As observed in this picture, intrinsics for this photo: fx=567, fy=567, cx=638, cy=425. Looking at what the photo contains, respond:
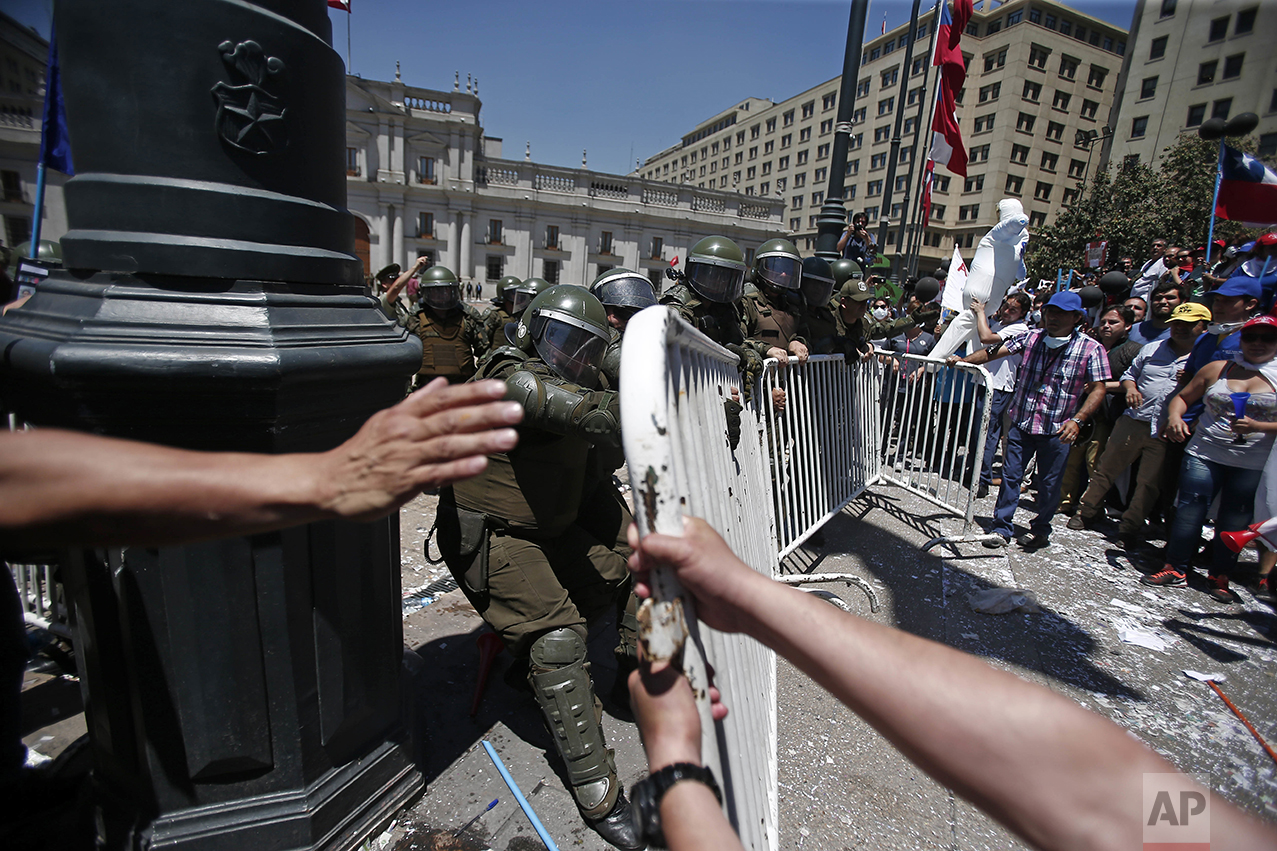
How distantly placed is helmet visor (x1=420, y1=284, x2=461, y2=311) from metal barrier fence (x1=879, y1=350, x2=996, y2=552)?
451 cm

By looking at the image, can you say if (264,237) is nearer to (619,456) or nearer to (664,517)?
(664,517)

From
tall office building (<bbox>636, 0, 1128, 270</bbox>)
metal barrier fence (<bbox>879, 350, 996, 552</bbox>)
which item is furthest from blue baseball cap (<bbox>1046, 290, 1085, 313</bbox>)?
tall office building (<bbox>636, 0, 1128, 270</bbox>)

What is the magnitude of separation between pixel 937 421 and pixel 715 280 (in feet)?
7.60

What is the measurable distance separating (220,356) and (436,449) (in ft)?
2.58

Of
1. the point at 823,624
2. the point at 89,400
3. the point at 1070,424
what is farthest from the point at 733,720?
the point at 1070,424

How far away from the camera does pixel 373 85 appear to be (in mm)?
42531

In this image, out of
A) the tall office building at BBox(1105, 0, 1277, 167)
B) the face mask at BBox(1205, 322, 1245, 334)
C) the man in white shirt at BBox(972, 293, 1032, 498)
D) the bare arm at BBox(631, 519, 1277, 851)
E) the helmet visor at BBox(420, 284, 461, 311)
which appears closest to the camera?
the bare arm at BBox(631, 519, 1277, 851)

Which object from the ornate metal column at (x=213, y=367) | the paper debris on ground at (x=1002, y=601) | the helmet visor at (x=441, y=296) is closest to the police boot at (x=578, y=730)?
the ornate metal column at (x=213, y=367)

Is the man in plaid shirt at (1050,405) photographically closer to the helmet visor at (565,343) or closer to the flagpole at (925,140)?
the helmet visor at (565,343)

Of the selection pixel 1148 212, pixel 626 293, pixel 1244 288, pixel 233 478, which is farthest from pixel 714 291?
pixel 1148 212

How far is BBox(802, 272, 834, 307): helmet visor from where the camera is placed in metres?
4.57

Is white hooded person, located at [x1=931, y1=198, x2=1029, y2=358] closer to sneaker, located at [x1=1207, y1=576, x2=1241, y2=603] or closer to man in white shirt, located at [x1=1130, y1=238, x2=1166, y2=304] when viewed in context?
sneaker, located at [x1=1207, y1=576, x2=1241, y2=603]

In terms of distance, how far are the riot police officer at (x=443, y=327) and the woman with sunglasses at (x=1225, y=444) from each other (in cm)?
644

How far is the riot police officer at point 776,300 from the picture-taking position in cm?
438
